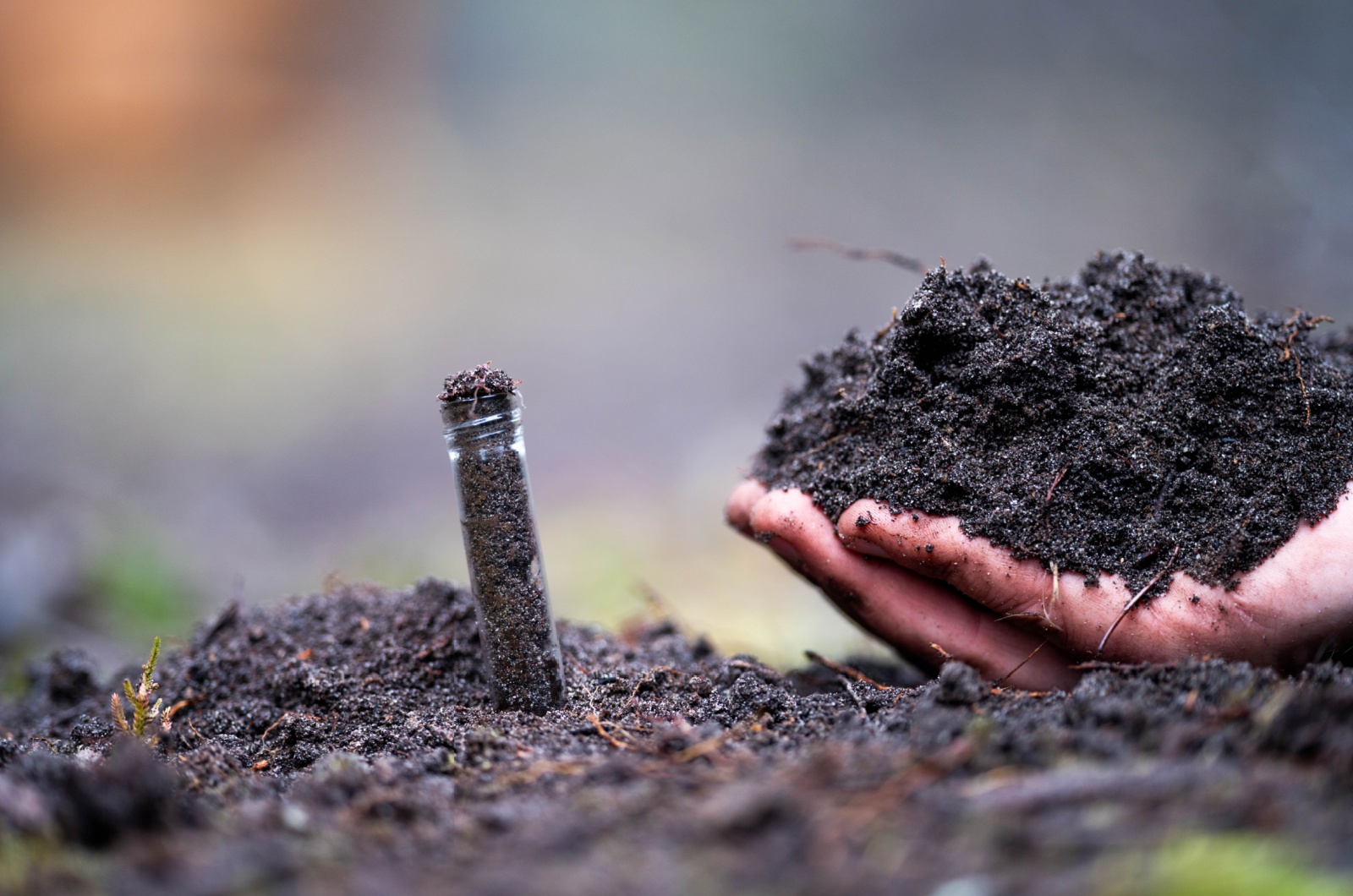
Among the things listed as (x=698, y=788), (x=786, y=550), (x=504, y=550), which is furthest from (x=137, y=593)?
(x=698, y=788)

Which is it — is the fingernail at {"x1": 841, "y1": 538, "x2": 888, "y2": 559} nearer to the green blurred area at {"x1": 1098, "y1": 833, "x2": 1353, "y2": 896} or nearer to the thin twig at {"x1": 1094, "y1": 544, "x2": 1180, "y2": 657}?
the thin twig at {"x1": 1094, "y1": 544, "x2": 1180, "y2": 657}

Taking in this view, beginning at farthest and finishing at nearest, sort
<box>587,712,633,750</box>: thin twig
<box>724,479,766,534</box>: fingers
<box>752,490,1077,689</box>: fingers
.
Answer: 1. <box>724,479,766,534</box>: fingers
2. <box>752,490,1077,689</box>: fingers
3. <box>587,712,633,750</box>: thin twig

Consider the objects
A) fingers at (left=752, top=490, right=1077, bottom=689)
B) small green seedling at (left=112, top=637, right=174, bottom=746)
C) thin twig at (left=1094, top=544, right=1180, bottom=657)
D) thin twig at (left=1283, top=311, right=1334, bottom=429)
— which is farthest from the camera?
fingers at (left=752, top=490, right=1077, bottom=689)

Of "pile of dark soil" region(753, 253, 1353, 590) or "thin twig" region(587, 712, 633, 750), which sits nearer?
"thin twig" region(587, 712, 633, 750)

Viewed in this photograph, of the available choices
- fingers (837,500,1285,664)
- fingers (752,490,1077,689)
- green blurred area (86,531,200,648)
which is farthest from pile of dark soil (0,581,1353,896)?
green blurred area (86,531,200,648)

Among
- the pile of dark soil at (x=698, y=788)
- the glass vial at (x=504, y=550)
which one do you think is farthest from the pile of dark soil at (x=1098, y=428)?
the glass vial at (x=504, y=550)

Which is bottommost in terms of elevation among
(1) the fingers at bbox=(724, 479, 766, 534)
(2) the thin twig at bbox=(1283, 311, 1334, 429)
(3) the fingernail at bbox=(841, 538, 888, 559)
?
(3) the fingernail at bbox=(841, 538, 888, 559)

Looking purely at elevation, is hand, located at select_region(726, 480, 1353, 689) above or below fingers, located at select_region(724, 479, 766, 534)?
below

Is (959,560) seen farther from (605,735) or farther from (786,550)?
(605,735)
